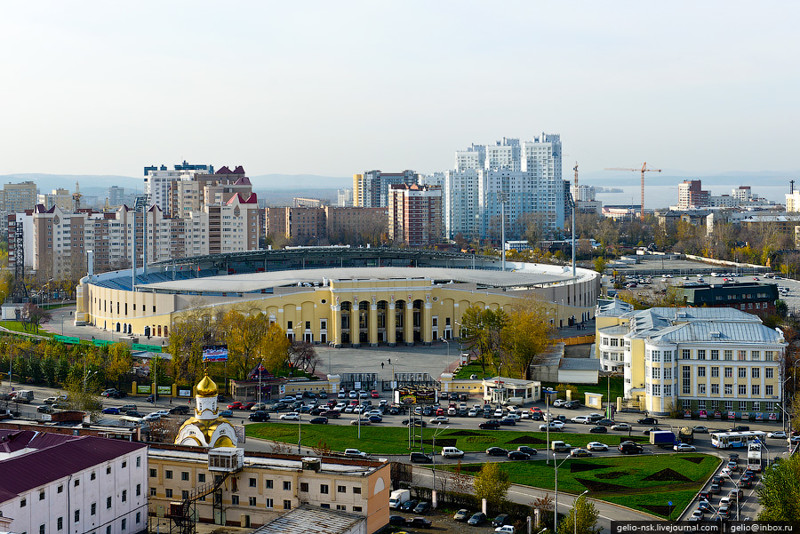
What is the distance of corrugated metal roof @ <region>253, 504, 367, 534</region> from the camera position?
34.1m

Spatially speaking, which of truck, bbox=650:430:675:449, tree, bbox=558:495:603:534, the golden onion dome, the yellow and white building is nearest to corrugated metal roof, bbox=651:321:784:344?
the yellow and white building

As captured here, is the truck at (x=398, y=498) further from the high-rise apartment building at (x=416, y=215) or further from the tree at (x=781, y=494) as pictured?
the high-rise apartment building at (x=416, y=215)

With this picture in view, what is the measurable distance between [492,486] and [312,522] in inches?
310

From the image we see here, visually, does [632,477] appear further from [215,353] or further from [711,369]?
[215,353]

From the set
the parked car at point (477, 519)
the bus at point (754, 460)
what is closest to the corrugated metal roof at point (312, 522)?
the parked car at point (477, 519)

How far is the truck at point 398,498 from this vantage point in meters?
40.8

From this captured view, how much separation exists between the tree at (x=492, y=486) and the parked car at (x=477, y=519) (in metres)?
0.82

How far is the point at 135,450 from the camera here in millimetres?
37594

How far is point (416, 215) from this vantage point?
17800 cm

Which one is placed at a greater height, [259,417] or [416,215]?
[416,215]

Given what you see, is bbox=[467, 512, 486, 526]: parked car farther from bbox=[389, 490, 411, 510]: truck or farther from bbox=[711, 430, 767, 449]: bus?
bbox=[711, 430, 767, 449]: bus

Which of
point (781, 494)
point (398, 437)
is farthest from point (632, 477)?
point (398, 437)

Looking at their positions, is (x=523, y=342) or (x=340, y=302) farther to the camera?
(x=340, y=302)

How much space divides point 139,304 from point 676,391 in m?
41.2
